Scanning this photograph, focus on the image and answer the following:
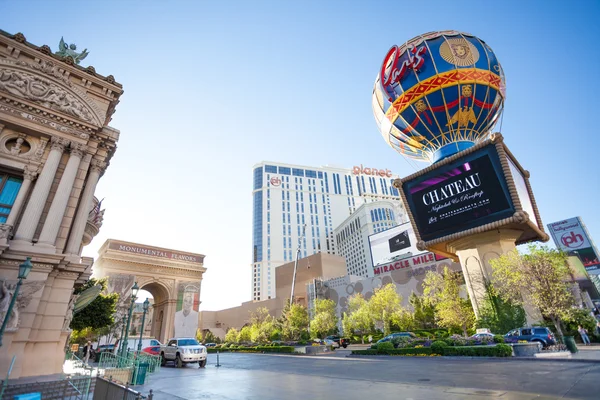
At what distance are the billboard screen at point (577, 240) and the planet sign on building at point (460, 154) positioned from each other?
4388 cm

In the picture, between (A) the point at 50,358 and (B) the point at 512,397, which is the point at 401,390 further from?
(A) the point at 50,358

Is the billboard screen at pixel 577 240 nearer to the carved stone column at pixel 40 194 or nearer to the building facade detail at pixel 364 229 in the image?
the building facade detail at pixel 364 229

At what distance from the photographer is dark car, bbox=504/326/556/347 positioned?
1884cm

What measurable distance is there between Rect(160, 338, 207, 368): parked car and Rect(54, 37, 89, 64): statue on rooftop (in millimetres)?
18913

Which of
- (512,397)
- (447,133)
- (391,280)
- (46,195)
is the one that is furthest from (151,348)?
(391,280)

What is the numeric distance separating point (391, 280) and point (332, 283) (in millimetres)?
20096

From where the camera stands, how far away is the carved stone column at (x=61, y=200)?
1291 cm

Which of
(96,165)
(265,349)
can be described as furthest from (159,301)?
(96,165)

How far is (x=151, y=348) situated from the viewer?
Result: 2412cm

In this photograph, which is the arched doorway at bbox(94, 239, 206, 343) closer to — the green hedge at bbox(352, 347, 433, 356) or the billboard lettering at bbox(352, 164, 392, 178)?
the green hedge at bbox(352, 347, 433, 356)

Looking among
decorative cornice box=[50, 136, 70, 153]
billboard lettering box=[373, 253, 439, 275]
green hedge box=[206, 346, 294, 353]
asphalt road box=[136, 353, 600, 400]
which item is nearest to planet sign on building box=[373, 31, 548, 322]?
asphalt road box=[136, 353, 600, 400]

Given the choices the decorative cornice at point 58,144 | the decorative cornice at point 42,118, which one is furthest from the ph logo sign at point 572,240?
the decorative cornice at point 58,144

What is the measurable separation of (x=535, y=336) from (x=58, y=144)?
29.8 metres

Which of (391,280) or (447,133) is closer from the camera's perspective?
(447,133)
